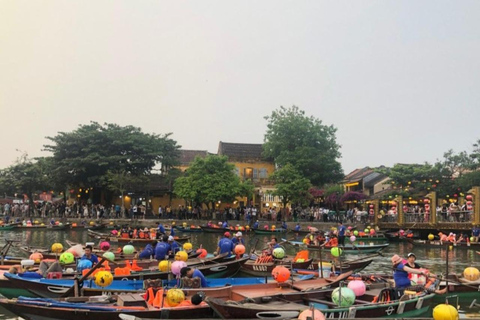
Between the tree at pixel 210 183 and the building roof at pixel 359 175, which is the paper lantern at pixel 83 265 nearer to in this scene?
the tree at pixel 210 183

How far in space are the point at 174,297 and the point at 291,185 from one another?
30.4 meters

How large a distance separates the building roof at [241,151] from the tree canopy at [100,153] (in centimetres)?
886

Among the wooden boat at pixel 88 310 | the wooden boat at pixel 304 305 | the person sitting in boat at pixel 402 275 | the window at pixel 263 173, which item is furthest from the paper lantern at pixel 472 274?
the window at pixel 263 173

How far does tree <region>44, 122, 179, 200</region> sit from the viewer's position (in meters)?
41.8

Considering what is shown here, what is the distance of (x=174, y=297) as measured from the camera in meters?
9.20

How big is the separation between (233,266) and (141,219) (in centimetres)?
2593

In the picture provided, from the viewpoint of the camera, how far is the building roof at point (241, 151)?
51.7 m

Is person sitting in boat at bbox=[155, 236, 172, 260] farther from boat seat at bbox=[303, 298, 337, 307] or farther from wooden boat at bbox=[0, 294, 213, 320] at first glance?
boat seat at bbox=[303, 298, 337, 307]

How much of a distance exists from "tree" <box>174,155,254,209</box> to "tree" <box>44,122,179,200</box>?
4.50 meters

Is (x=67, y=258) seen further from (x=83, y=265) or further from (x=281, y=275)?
(x=281, y=275)

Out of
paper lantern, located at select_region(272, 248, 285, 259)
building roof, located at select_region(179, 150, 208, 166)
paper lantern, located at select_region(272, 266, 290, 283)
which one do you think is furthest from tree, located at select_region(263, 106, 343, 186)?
paper lantern, located at select_region(272, 266, 290, 283)

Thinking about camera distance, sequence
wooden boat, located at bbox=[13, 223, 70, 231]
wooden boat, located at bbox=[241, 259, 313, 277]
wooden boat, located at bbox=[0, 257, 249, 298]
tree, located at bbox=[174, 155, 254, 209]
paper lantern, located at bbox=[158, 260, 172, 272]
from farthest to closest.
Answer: tree, located at bbox=[174, 155, 254, 209], wooden boat, located at bbox=[13, 223, 70, 231], wooden boat, located at bbox=[241, 259, 313, 277], paper lantern, located at bbox=[158, 260, 172, 272], wooden boat, located at bbox=[0, 257, 249, 298]

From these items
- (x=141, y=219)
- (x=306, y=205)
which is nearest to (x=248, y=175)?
(x=306, y=205)

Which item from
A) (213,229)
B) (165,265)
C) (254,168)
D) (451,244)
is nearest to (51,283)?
(165,265)
